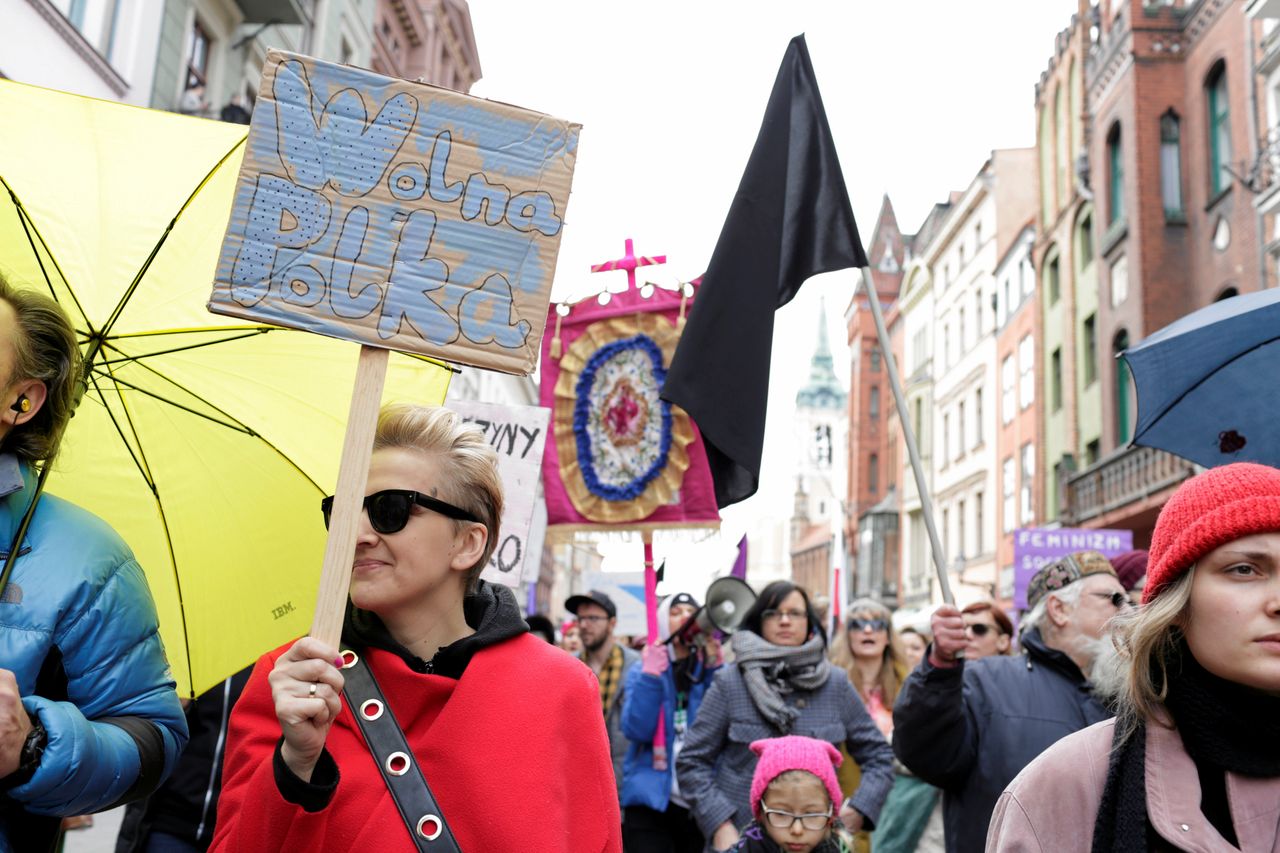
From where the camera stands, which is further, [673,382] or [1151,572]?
[673,382]

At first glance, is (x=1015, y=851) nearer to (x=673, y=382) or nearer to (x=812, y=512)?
(x=673, y=382)

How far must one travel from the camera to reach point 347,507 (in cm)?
255

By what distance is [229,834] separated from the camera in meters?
2.65

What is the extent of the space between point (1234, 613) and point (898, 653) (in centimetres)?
590

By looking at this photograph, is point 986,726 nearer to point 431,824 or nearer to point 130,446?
point 431,824

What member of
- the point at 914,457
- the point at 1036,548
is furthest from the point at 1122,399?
the point at 914,457

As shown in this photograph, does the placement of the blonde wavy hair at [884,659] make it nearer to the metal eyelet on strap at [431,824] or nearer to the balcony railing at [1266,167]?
the metal eyelet on strap at [431,824]

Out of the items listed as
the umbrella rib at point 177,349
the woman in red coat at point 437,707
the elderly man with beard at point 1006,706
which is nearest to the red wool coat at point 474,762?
the woman in red coat at point 437,707

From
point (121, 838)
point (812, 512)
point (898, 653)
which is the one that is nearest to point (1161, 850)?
point (121, 838)

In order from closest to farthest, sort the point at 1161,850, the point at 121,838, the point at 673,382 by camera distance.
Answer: the point at 1161,850, the point at 673,382, the point at 121,838

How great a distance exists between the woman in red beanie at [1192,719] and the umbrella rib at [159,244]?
7.94ft

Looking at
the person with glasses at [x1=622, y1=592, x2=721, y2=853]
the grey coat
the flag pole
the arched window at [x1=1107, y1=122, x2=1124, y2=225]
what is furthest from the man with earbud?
the arched window at [x1=1107, y1=122, x2=1124, y2=225]

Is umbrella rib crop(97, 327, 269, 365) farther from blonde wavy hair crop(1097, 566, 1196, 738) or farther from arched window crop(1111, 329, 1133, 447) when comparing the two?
arched window crop(1111, 329, 1133, 447)

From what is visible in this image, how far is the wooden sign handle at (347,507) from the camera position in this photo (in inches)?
97.3
